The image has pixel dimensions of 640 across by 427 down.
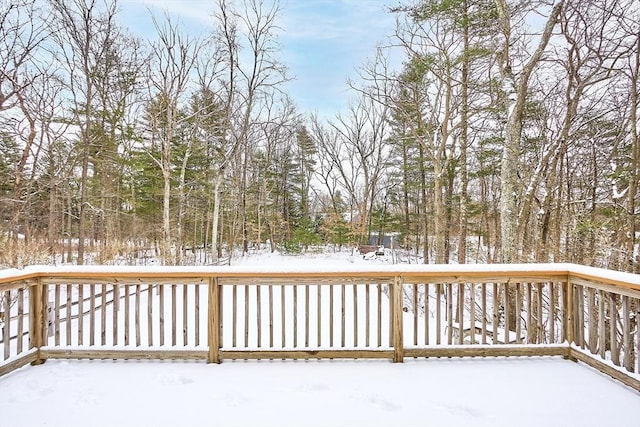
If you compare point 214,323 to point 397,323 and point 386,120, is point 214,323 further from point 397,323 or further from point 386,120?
point 386,120

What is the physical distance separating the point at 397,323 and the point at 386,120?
1727 cm

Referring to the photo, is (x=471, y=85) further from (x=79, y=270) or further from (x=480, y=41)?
(x=79, y=270)

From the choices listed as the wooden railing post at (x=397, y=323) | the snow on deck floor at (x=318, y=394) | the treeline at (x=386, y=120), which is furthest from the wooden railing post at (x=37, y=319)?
the treeline at (x=386, y=120)

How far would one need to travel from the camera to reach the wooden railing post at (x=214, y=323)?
3.14 m

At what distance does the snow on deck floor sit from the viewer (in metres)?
2.22

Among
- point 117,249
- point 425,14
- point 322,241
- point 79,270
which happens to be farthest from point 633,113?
point 322,241

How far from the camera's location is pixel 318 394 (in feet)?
8.38

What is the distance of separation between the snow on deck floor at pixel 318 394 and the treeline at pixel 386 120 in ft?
13.1

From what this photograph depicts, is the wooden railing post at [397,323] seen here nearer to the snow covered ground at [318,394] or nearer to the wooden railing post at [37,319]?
the snow covered ground at [318,394]

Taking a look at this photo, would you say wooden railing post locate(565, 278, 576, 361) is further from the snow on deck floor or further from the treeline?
the treeline

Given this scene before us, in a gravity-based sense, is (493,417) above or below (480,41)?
below

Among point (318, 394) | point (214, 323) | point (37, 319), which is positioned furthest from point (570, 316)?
point (37, 319)

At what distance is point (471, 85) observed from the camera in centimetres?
866

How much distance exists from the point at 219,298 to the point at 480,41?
26.7 feet
